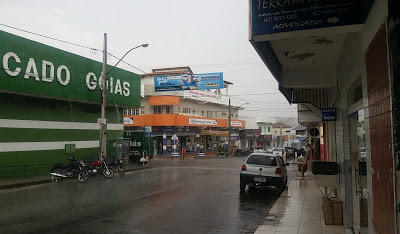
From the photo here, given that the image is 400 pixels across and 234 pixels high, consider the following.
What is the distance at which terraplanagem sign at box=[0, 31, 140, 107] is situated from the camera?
1634 centimetres

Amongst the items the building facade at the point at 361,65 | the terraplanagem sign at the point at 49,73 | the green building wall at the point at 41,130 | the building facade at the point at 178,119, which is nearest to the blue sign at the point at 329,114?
the building facade at the point at 361,65

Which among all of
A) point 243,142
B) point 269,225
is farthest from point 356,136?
point 243,142

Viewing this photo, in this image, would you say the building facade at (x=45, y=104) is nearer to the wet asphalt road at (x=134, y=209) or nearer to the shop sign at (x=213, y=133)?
the wet asphalt road at (x=134, y=209)

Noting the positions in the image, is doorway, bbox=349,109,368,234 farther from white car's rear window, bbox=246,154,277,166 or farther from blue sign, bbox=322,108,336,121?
white car's rear window, bbox=246,154,277,166

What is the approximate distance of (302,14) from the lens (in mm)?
4180

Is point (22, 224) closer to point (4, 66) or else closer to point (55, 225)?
point (55, 225)

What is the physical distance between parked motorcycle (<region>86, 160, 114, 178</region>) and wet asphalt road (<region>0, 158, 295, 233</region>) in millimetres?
3206

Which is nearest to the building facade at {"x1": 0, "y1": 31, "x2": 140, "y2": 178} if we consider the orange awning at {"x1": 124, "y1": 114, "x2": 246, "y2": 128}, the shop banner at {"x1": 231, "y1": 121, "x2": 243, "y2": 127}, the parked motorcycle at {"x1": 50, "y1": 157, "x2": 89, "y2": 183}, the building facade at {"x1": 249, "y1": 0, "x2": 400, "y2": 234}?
the parked motorcycle at {"x1": 50, "y1": 157, "x2": 89, "y2": 183}

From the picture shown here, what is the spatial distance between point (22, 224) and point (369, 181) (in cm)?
786

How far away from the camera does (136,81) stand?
28078 millimetres

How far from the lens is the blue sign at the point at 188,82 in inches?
1335

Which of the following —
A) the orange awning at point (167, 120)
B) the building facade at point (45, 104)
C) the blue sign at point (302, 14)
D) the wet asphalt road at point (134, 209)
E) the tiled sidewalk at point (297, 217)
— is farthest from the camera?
the orange awning at point (167, 120)

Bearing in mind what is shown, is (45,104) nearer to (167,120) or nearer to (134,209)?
(134,209)

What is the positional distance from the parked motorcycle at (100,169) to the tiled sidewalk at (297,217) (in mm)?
10369
